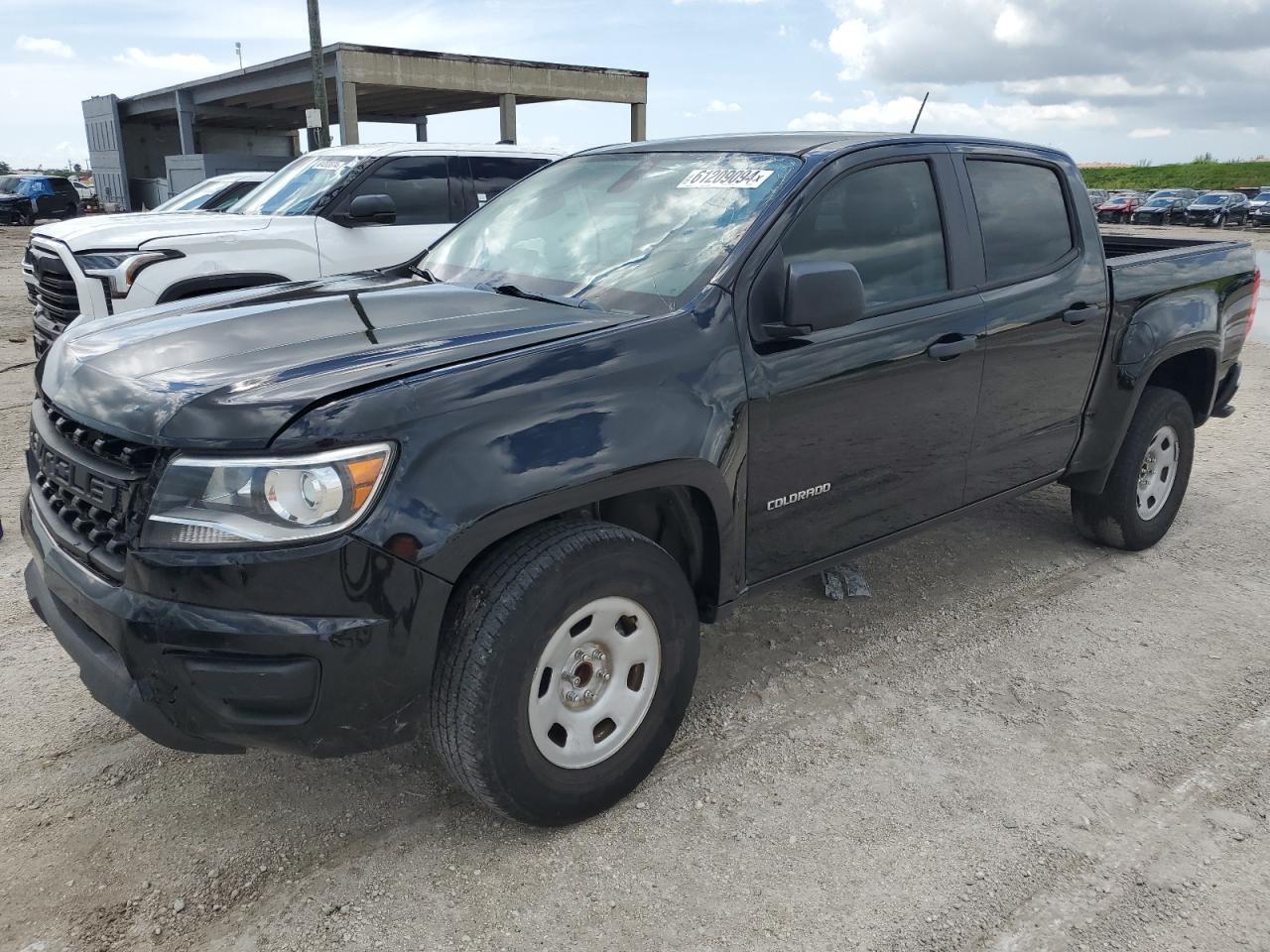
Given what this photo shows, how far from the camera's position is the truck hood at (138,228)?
266 inches

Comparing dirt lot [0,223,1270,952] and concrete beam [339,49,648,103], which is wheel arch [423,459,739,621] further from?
concrete beam [339,49,648,103]

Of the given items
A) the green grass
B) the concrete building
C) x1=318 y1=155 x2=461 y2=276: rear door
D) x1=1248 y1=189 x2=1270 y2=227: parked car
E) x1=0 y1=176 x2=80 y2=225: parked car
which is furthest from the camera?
the green grass

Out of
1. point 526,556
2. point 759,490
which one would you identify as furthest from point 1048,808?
point 526,556

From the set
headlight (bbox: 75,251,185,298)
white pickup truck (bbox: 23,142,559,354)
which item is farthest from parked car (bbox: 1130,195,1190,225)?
headlight (bbox: 75,251,185,298)

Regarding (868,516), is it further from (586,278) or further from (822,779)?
(586,278)

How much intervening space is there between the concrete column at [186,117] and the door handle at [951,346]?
35229mm

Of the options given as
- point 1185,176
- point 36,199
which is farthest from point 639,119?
point 1185,176

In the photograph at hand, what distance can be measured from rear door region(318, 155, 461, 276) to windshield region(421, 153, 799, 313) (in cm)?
366

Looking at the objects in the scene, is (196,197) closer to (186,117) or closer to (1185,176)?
(186,117)

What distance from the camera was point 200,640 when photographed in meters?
2.25

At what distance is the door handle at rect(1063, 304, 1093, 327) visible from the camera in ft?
13.4

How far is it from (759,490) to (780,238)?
79 cm

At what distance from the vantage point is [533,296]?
330 cm

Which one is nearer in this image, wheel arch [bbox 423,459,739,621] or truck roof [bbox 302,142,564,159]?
wheel arch [bbox 423,459,739,621]
